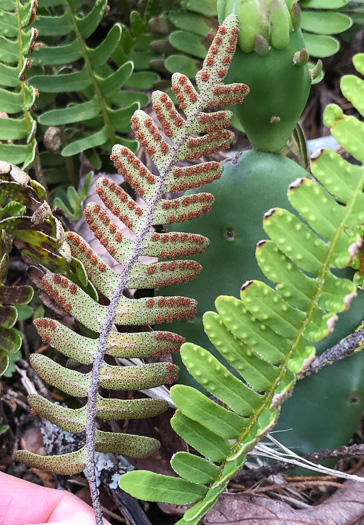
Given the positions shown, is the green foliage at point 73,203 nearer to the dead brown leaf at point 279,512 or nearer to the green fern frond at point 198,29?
the green fern frond at point 198,29

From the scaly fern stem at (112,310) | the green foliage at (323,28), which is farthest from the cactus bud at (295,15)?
the green foliage at (323,28)

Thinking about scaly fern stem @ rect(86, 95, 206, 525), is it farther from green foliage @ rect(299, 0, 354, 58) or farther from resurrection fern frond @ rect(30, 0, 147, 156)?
green foliage @ rect(299, 0, 354, 58)

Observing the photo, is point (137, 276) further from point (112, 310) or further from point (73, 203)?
point (73, 203)

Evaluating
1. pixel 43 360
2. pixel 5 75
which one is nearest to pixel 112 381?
pixel 43 360

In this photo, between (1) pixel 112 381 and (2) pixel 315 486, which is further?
(2) pixel 315 486

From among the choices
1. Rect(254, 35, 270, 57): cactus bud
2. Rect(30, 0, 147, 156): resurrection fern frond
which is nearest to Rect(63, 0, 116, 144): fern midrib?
Rect(30, 0, 147, 156): resurrection fern frond

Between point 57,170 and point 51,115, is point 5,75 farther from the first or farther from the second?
point 57,170
